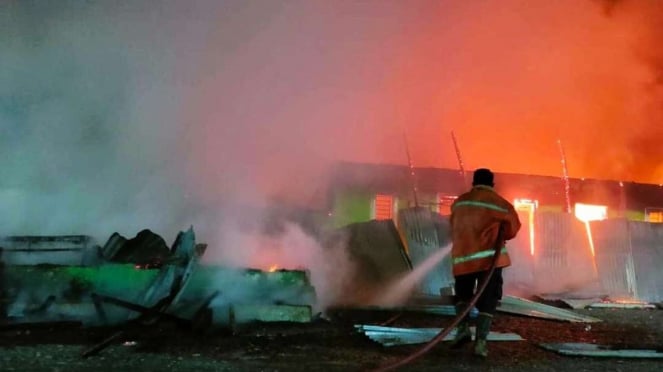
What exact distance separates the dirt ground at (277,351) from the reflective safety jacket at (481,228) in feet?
2.10

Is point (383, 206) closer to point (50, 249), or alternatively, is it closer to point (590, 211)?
point (590, 211)

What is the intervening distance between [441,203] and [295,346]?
9.45 m

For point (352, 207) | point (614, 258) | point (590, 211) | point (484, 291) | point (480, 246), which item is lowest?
point (484, 291)

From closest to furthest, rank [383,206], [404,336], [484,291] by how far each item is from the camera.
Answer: [484,291]
[404,336]
[383,206]

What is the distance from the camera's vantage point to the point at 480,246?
440 centimetres

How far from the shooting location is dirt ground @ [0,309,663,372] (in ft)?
12.6

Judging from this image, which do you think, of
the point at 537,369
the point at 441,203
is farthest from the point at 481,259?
the point at 441,203

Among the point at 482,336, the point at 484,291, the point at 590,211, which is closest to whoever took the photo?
the point at 482,336

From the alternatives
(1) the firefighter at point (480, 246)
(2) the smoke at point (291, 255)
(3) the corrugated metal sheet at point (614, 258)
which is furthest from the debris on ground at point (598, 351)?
(3) the corrugated metal sheet at point (614, 258)

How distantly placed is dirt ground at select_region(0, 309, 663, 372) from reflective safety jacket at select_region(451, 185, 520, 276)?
64 centimetres

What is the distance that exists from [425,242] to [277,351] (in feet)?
14.5

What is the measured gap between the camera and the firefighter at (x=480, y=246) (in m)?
4.35

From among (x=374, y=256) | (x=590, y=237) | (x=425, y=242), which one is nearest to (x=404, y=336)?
(x=374, y=256)

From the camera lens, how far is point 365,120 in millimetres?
11219
